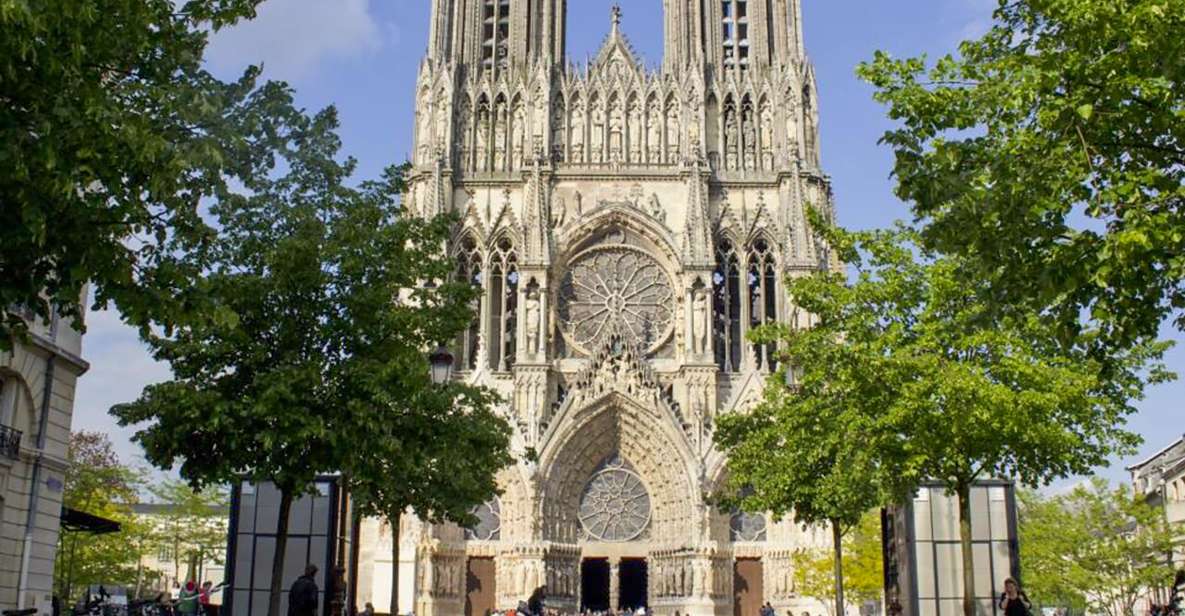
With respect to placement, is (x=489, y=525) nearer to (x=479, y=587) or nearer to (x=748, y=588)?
(x=479, y=587)

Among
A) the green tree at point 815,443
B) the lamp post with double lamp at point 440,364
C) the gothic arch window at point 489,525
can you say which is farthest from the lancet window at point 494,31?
the lamp post with double lamp at point 440,364

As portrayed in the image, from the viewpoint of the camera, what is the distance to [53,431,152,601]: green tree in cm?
4350

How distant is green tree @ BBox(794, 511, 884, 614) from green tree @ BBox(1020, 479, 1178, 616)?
17.6 ft

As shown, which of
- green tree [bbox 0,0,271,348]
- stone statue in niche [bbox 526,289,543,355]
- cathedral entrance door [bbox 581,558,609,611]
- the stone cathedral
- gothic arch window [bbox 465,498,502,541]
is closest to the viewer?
green tree [bbox 0,0,271,348]

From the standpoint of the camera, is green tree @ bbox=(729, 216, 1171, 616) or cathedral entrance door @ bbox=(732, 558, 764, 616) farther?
cathedral entrance door @ bbox=(732, 558, 764, 616)

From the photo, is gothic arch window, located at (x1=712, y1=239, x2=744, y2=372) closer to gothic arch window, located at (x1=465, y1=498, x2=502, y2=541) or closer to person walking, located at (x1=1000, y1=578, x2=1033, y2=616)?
gothic arch window, located at (x1=465, y1=498, x2=502, y2=541)

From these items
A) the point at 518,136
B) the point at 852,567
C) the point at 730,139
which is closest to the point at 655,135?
the point at 730,139

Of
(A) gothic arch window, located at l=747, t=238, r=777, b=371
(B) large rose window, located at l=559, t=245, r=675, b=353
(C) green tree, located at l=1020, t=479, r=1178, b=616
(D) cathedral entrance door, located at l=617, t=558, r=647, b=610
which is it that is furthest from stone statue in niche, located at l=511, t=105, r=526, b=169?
(C) green tree, located at l=1020, t=479, r=1178, b=616

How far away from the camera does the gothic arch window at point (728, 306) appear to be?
1773 inches

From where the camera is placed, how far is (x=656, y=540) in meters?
43.2

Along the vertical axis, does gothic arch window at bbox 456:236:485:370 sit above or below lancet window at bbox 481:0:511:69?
below

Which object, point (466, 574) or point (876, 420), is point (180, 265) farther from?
point (466, 574)

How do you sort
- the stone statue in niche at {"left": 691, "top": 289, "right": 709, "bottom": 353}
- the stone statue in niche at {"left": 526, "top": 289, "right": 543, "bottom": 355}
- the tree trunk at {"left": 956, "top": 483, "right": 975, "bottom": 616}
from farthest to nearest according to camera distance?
1. the stone statue in niche at {"left": 526, "top": 289, "right": 543, "bottom": 355}
2. the stone statue in niche at {"left": 691, "top": 289, "right": 709, "bottom": 353}
3. the tree trunk at {"left": 956, "top": 483, "right": 975, "bottom": 616}

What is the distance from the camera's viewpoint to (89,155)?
31.4ft
